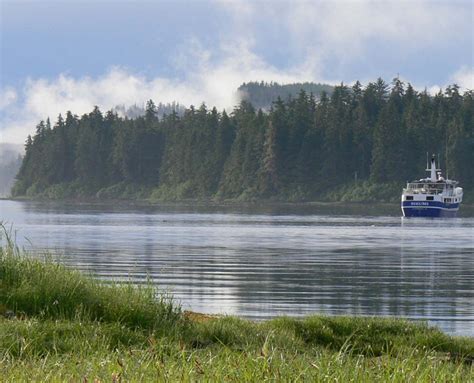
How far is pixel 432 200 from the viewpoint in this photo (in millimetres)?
130750

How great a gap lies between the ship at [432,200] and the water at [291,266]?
4283 cm

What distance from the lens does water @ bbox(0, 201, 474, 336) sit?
2829 cm

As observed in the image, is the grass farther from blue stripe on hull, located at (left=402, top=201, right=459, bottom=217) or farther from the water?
blue stripe on hull, located at (left=402, top=201, right=459, bottom=217)

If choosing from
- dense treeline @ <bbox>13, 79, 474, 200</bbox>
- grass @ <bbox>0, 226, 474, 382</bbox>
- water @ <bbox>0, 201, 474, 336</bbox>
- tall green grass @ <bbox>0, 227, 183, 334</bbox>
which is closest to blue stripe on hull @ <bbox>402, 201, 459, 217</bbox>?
dense treeline @ <bbox>13, 79, 474, 200</bbox>

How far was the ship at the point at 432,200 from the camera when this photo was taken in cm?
12694

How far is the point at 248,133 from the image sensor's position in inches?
7249

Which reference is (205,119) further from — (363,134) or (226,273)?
(226,273)

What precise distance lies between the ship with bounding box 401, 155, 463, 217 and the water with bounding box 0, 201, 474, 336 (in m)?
42.8

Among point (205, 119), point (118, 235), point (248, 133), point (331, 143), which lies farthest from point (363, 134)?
point (118, 235)

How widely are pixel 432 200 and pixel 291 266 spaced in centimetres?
8880

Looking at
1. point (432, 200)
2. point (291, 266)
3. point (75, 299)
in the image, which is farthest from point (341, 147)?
point (75, 299)

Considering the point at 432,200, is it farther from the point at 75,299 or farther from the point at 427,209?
the point at 75,299

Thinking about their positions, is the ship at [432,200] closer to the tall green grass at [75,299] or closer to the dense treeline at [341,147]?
the dense treeline at [341,147]

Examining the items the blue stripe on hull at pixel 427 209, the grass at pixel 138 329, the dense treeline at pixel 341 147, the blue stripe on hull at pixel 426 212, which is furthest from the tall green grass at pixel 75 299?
the dense treeline at pixel 341 147
